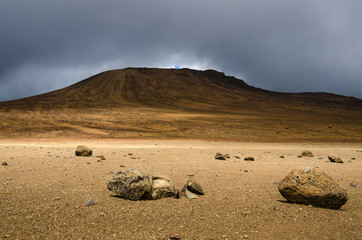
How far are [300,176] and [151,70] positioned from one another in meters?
86.4

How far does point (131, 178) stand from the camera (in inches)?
194

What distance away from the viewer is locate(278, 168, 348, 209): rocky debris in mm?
4668

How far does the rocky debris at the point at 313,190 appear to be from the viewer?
4.67 m

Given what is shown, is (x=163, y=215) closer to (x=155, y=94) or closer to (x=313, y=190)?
(x=313, y=190)

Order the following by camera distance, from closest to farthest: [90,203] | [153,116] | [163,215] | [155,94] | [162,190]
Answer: [163,215] < [90,203] < [162,190] < [153,116] < [155,94]

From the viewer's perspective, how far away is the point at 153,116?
38.0m

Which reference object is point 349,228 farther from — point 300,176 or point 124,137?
point 124,137

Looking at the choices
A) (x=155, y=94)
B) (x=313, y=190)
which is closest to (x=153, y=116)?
(x=155, y=94)

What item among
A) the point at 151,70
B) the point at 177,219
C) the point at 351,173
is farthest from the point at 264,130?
the point at 151,70

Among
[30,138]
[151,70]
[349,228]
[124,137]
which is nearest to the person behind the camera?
[349,228]

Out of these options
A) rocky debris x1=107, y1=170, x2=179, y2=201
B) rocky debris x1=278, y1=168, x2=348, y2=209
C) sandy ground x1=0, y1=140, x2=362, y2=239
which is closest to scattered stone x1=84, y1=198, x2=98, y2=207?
sandy ground x1=0, y1=140, x2=362, y2=239

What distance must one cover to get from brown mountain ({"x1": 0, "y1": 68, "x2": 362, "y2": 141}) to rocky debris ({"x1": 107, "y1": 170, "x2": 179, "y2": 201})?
20838mm

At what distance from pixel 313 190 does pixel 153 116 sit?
3401 centimetres

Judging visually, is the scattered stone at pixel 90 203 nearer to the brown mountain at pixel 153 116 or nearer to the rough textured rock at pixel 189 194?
the rough textured rock at pixel 189 194
